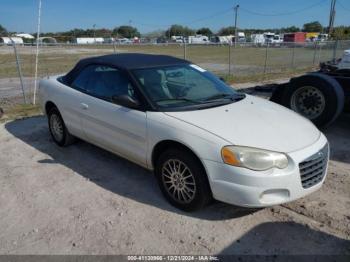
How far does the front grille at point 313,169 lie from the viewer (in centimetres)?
322

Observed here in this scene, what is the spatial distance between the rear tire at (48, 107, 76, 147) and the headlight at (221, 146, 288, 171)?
307 cm

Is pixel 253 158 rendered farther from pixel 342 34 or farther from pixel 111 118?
pixel 342 34

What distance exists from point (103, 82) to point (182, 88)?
43.0 inches

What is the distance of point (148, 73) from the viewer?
4195mm

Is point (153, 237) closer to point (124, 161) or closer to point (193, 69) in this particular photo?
point (124, 161)

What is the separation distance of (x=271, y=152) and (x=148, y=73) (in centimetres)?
183

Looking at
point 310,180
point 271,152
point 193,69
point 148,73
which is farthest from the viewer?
point 193,69

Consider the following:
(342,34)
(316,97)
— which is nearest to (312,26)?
(342,34)

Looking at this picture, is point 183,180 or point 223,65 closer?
point 183,180

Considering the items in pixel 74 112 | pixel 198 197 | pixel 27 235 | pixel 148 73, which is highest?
pixel 148 73

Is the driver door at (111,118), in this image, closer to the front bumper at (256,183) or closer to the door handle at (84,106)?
the door handle at (84,106)

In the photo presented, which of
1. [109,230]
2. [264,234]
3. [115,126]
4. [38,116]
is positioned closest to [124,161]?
[115,126]

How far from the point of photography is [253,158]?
121 inches

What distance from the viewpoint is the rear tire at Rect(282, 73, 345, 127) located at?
594 cm
